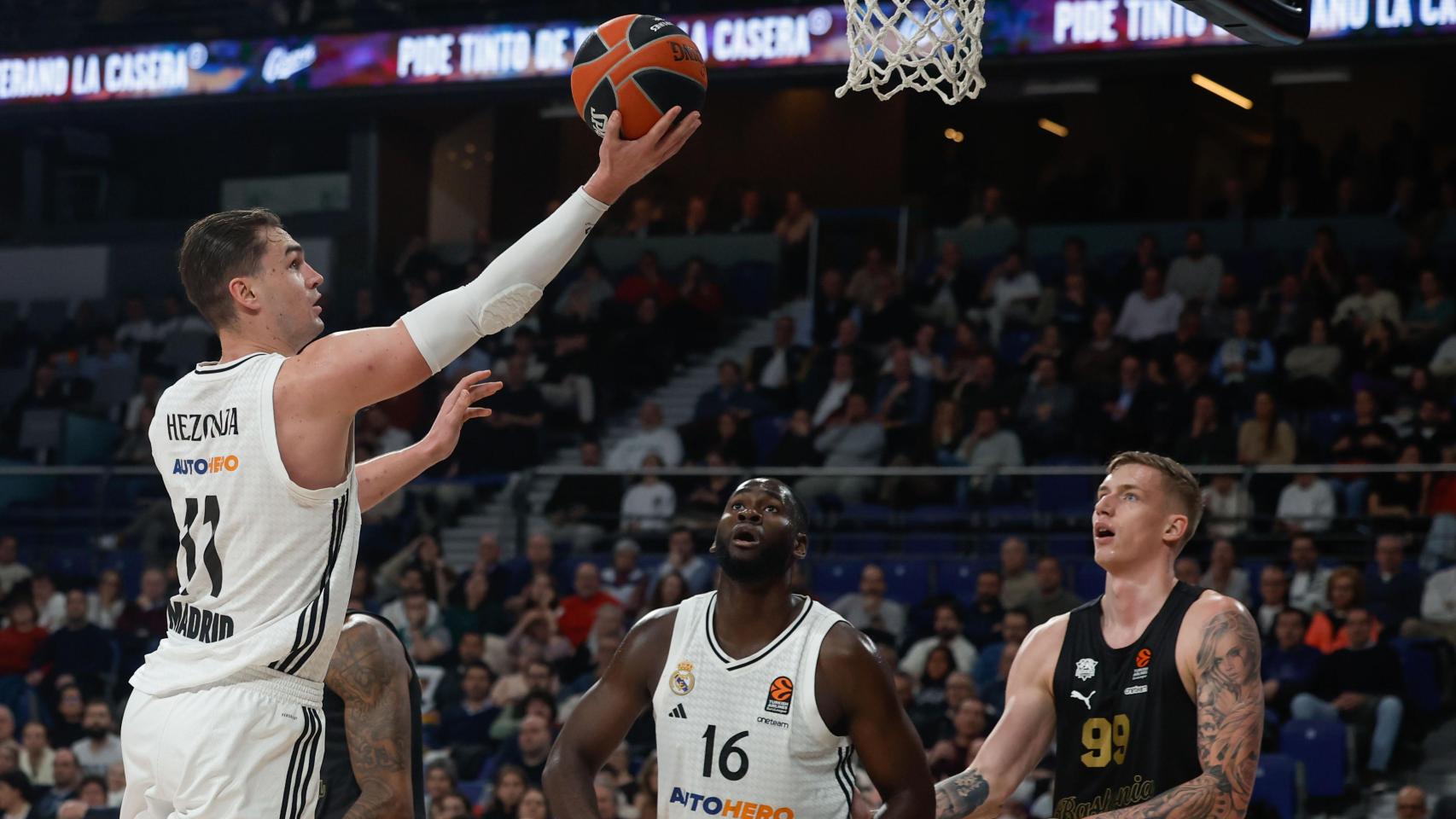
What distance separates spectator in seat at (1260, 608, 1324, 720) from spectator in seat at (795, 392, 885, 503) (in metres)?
3.71

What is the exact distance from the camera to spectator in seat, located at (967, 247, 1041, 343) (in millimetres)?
14164

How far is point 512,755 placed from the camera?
405 inches

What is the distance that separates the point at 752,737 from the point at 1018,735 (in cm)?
90

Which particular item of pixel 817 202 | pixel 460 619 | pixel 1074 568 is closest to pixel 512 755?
pixel 460 619

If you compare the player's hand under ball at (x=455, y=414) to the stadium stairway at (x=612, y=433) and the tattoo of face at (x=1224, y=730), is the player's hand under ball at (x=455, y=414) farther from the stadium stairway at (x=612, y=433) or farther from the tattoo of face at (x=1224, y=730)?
the stadium stairway at (x=612, y=433)

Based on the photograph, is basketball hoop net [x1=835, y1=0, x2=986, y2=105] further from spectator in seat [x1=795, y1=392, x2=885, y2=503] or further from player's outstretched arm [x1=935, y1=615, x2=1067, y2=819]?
spectator in seat [x1=795, y1=392, x2=885, y2=503]

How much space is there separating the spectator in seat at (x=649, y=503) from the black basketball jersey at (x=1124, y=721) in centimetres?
808

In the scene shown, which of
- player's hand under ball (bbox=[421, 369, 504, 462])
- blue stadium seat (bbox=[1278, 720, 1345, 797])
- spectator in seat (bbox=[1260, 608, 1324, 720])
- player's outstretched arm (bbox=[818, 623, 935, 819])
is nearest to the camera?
player's hand under ball (bbox=[421, 369, 504, 462])

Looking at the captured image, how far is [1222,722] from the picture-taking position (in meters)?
4.29

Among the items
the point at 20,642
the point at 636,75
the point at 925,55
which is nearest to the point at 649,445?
the point at 20,642

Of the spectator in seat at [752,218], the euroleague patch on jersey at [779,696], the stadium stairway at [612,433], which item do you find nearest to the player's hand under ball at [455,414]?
the euroleague patch on jersey at [779,696]

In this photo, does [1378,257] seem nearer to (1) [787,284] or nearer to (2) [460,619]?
(1) [787,284]

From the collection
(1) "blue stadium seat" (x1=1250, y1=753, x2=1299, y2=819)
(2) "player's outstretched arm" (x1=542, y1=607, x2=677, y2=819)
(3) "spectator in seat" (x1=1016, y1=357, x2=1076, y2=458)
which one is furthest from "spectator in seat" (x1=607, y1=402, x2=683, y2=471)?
(2) "player's outstretched arm" (x1=542, y1=607, x2=677, y2=819)

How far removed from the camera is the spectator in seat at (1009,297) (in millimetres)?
14164
